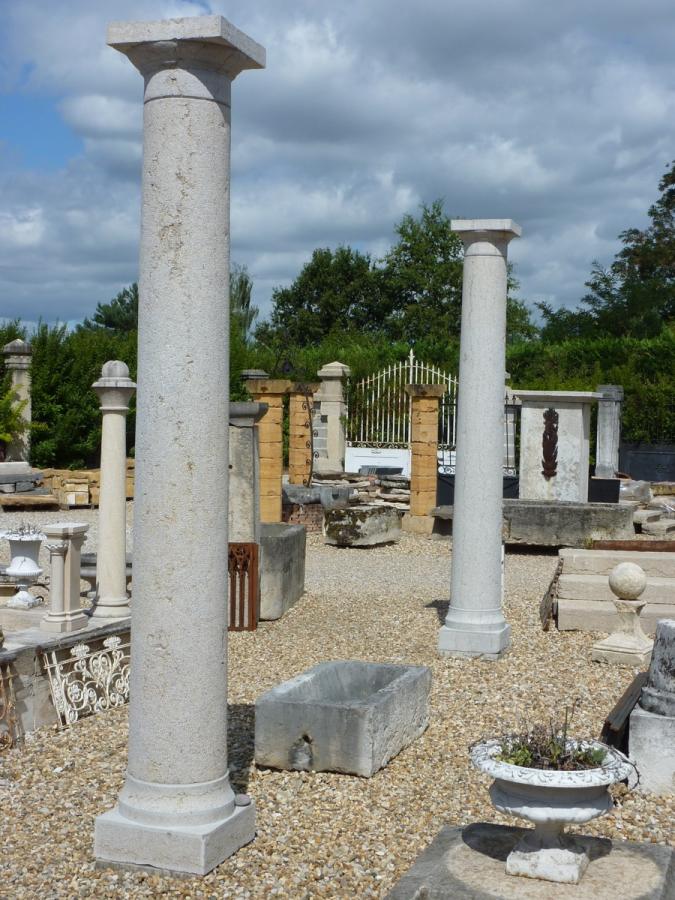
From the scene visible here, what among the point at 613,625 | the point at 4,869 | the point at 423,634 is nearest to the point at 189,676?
the point at 4,869

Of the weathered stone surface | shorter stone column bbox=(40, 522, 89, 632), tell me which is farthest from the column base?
the weathered stone surface

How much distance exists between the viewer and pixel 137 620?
4074 millimetres

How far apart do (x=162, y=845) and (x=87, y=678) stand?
2.61 meters

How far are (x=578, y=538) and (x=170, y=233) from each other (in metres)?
10.5

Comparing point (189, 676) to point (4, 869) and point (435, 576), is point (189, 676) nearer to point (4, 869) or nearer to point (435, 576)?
point (4, 869)

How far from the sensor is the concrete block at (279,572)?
9422mm

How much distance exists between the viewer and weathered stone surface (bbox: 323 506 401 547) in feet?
46.5

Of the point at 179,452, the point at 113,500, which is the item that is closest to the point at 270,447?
the point at 113,500

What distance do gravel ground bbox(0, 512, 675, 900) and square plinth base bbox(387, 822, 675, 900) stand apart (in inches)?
4.7

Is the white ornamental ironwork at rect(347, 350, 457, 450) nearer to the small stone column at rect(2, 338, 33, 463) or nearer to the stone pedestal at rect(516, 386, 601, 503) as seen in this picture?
the stone pedestal at rect(516, 386, 601, 503)

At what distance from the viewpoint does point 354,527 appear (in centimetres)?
1416

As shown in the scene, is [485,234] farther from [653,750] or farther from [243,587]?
[653,750]

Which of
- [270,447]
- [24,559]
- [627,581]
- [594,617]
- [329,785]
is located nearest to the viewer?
[329,785]

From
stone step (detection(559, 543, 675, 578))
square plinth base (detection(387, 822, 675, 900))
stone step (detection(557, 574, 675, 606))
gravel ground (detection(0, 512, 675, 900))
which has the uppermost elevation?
stone step (detection(559, 543, 675, 578))
